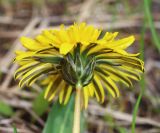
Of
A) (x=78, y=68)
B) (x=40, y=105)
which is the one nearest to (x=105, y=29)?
(x=40, y=105)


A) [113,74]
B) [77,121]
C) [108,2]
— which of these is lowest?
[77,121]

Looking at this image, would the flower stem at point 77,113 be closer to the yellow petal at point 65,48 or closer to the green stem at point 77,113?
the green stem at point 77,113

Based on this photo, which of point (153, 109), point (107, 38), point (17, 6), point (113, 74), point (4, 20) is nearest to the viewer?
point (107, 38)

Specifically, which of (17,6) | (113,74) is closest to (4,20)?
(17,6)

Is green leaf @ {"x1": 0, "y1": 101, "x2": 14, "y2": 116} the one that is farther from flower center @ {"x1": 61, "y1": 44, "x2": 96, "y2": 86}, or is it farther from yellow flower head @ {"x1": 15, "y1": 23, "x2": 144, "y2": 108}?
flower center @ {"x1": 61, "y1": 44, "x2": 96, "y2": 86}

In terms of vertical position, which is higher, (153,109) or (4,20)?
(4,20)

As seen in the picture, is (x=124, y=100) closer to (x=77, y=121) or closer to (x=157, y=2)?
(x=77, y=121)

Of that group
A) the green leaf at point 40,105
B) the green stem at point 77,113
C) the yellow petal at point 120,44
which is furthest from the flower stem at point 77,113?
the green leaf at point 40,105
